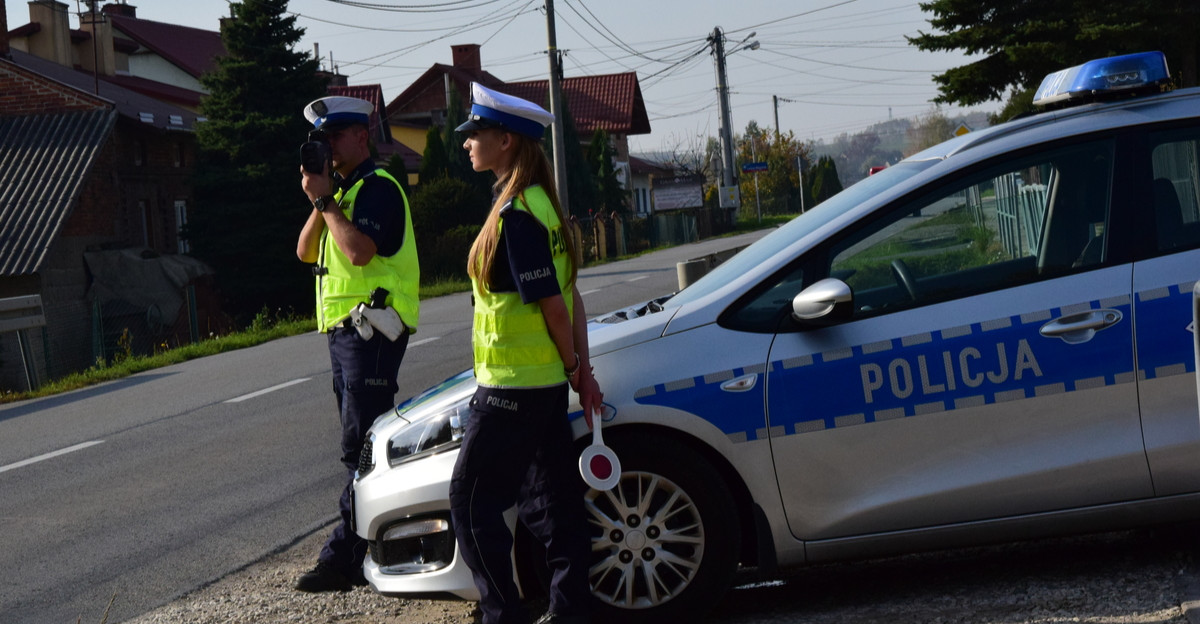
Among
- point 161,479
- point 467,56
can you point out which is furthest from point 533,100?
point 161,479

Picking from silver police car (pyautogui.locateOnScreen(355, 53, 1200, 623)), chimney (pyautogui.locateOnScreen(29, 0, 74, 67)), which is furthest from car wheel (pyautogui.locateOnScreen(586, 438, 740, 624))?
chimney (pyautogui.locateOnScreen(29, 0, 74, 67))

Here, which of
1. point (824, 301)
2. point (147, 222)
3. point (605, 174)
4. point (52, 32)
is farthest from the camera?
point (605, 174)

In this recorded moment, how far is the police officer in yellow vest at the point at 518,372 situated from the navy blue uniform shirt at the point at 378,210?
1021mm

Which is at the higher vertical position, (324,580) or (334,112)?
(334,112)

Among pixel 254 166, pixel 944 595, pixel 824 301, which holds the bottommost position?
pixel 944 595

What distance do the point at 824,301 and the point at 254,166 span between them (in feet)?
102

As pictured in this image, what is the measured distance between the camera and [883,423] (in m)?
4.23

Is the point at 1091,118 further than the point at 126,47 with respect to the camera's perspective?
No

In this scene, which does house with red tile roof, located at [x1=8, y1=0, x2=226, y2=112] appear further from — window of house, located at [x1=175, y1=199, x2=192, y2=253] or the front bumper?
the front bumper

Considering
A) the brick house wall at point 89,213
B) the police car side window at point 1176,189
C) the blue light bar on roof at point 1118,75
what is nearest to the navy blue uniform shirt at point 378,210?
the blue light bar on roof at point 1118,75

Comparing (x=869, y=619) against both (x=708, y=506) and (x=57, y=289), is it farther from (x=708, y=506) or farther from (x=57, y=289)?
(x=57, y=289)

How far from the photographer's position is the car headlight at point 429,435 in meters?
4.32

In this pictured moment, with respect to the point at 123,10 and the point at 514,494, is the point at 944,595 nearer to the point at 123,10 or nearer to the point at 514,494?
the point at 514,494

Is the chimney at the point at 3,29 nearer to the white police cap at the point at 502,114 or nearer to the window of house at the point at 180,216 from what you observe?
the window of house at the point at 180,216
